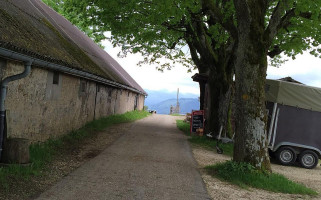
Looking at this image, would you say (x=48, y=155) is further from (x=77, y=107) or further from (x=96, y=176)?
(x=77, y=107)

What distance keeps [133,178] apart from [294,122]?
7762 millimetres

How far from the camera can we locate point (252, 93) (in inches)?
347

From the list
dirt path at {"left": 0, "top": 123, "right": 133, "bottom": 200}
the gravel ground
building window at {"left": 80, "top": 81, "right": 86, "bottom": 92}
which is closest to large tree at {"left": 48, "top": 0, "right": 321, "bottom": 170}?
the gravel ground

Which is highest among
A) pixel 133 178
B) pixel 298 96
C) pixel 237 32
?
pixel 237 32

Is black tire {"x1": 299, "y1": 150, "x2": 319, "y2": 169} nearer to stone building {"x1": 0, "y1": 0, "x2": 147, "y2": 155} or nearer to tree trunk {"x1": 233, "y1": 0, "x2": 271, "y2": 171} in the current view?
tree trunk {"x1": 233, "y1": 0, "x2": 271, "y2": 171}

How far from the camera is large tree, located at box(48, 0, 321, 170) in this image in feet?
29.0

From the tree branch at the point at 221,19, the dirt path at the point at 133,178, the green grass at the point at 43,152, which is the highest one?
the tree branch at the point at 221,19

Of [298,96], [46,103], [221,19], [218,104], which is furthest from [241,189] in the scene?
[218,104]

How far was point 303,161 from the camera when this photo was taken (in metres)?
12.7

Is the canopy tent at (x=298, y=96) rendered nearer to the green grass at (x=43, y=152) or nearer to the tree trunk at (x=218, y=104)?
the tree trunk at (x=218, y=104)

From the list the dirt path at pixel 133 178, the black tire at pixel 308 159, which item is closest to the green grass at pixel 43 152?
the dirt path at pixel 133 178

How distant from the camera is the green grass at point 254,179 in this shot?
311 inches

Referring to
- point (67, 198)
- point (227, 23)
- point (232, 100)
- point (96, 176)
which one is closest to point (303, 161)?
point (232, 100)

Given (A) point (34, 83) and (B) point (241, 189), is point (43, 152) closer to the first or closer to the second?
(A) point (34, 83)
